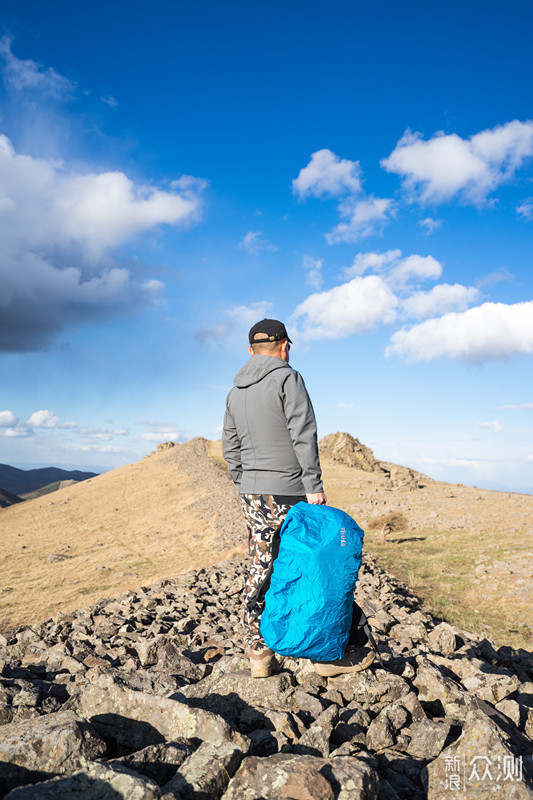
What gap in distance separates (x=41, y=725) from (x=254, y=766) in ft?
3.81

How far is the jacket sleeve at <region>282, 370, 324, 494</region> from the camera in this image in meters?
3.52

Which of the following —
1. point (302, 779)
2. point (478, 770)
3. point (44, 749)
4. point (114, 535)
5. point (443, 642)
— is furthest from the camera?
point (114, 535)

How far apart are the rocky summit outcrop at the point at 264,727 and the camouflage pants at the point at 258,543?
38 centimetres

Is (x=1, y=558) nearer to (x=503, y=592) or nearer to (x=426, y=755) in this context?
(x=503, y=592)

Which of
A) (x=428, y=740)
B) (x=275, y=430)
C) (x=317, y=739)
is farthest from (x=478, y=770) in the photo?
(x=275, y=430)

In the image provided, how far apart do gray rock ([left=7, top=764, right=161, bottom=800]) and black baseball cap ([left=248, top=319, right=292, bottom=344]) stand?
2873mm

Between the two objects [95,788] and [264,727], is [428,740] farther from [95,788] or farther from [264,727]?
[95,788]

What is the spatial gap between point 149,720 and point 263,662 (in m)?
1.05

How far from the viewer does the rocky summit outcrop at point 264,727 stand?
2152 millimetres

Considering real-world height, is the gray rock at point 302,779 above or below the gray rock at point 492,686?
above

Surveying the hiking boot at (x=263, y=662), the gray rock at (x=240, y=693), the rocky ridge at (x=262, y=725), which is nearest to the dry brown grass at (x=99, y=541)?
the rocky ridge at (x=262, y=725)

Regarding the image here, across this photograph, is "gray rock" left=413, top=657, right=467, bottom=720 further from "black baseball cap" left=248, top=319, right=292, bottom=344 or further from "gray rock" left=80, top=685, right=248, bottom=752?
"black baseball cap" left=248, top=319, right=292, bottom=344

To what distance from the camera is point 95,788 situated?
1.99m

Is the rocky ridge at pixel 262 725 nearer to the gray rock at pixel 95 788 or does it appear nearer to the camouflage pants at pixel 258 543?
the gray rock at pixel 95 788
